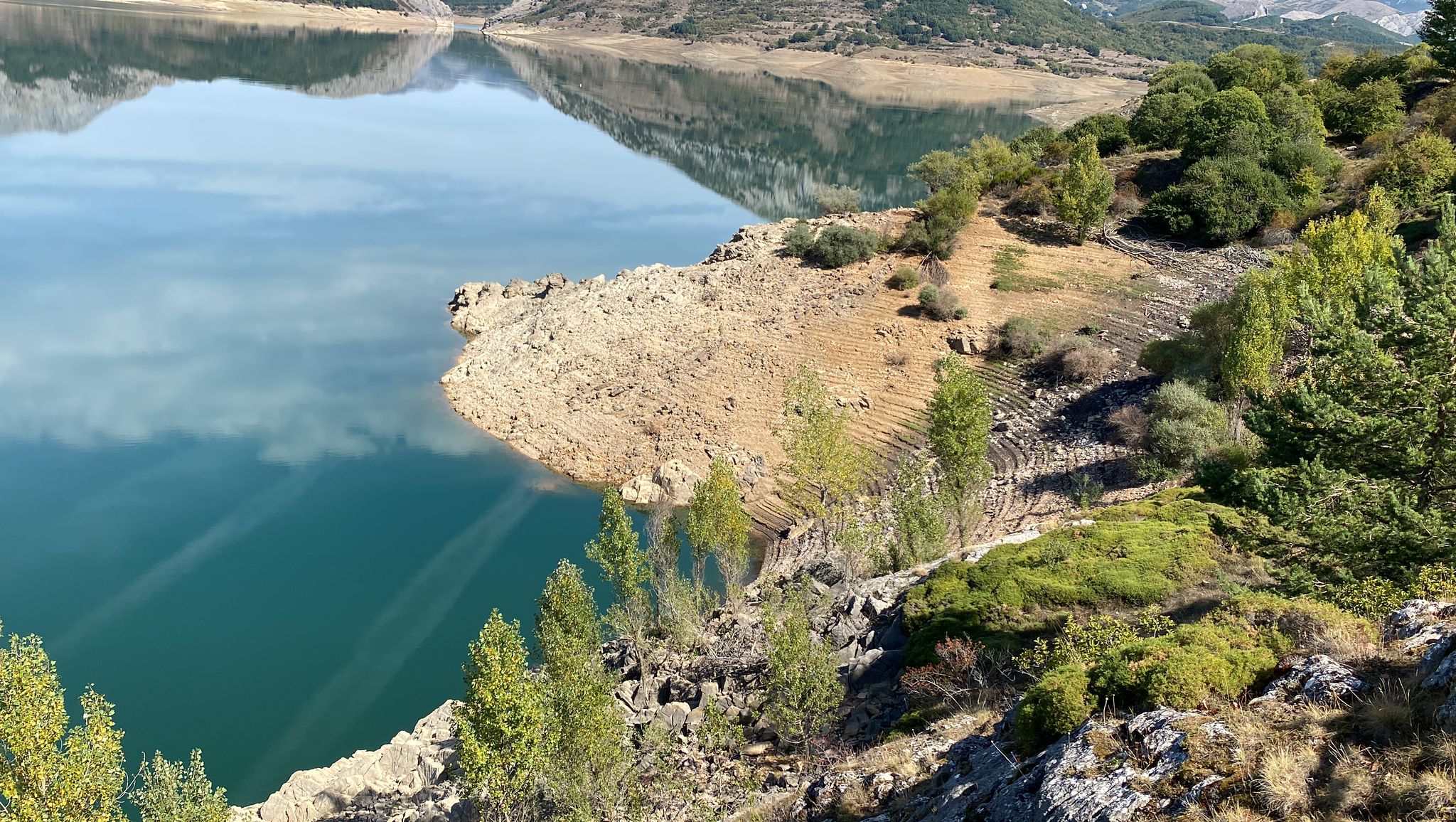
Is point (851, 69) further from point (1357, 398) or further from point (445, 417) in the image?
point (1357, 398)

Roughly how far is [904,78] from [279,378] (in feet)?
487

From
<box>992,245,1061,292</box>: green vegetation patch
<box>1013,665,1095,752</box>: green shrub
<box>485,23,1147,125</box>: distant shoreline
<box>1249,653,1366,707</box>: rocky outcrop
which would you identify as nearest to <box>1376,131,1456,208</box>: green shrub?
<box>992,245,1061,292</box>: green vegetation patch

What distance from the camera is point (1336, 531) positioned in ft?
40.8

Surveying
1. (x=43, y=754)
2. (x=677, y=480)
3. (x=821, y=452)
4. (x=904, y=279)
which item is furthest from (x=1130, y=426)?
(x=43, y=754)

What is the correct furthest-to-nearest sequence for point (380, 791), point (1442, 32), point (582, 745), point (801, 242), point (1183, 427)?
point (1442, 32) → point (801, 242) → point (1183, 427) → point (380, 791) → point (582, 745)

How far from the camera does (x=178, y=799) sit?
16172mm

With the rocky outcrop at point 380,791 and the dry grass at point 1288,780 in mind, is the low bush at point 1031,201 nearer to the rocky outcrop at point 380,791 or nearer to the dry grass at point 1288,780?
the rocky outcrop at point 380,791

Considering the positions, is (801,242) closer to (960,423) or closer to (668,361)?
(668,361)

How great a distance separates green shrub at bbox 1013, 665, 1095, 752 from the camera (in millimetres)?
10906

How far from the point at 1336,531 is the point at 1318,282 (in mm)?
18391

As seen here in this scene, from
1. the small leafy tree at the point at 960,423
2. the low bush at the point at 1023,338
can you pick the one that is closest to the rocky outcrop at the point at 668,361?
the low bush at the point at 1023,338

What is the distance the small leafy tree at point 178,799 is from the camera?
1518cm

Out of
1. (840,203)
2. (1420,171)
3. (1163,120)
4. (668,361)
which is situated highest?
(1163,120)

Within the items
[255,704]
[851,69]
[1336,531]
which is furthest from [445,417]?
[851,69]
